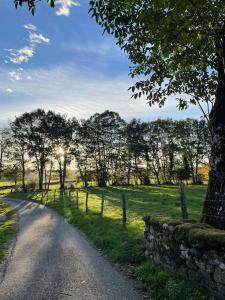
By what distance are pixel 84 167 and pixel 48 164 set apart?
9221 mm

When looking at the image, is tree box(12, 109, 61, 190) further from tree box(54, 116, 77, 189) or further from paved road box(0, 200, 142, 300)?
paved road box(0, 200, 142, 300)

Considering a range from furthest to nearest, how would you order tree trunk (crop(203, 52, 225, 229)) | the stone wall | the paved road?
tree trunk (crop(203, 52, 225, 229))
the paved road
the stone wall

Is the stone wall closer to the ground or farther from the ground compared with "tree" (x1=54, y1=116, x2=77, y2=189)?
closer to the ground

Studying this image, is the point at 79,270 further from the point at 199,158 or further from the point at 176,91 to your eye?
the point at 199,158

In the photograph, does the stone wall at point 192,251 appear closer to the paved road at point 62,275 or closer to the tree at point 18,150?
the paved road at point 62,275

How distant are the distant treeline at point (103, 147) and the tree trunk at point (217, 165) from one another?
67882 mm

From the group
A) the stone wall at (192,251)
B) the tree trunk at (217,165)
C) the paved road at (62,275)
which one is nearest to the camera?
the stone wall at (192,251)

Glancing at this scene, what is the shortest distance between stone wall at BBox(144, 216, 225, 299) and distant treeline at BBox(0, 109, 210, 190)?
6782 cm

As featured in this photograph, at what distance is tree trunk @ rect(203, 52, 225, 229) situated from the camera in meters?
9.73

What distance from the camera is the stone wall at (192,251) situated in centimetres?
677

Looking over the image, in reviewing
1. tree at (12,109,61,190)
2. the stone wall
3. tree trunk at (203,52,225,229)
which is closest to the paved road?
the stone wall

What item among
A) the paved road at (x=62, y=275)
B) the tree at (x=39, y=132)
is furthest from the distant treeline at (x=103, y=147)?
the paved road at (x=62, y=275)

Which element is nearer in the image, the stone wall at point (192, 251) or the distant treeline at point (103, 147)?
the stone wall at point (192, 251)

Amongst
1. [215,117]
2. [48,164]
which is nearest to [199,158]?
[48,164]
